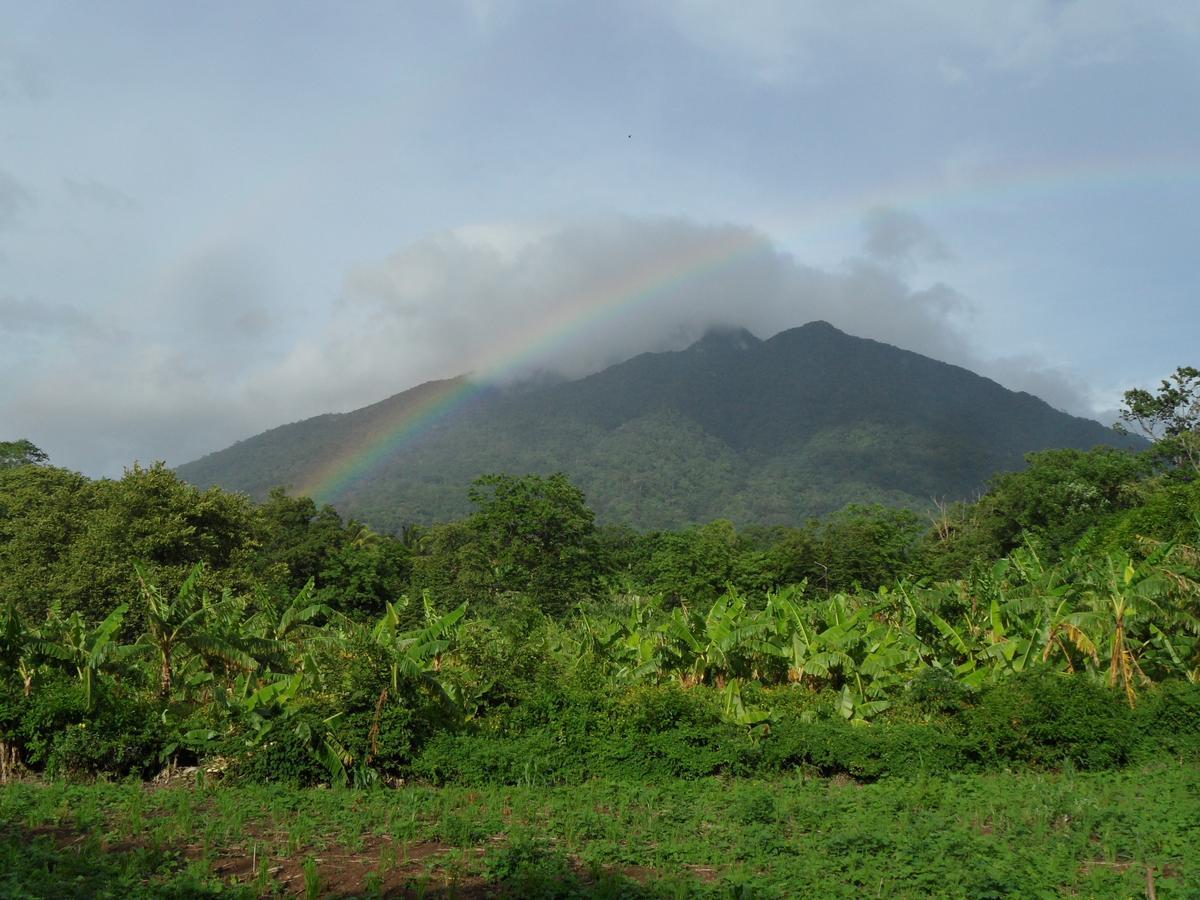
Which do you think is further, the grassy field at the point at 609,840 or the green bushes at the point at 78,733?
the green bushes at the point at 78,733

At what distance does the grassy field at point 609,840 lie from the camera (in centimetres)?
723

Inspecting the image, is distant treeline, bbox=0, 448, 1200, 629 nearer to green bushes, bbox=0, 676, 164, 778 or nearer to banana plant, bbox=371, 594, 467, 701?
banana plant, bbox=371, 594, 467, 701

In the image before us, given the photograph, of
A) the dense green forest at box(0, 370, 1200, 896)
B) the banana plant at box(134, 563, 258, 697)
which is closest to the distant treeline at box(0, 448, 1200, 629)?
the dense green forest at box(0, 370, 1200, 896)

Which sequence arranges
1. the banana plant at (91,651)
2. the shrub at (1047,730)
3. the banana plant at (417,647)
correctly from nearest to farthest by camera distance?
the banana plant at (91,651), the banana plant at (417,647), the shrub at (1047,730)

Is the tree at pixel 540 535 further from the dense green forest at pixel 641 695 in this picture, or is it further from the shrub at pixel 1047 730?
the shrub at pixel 1047 730

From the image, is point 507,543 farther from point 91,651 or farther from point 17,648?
point 17,648

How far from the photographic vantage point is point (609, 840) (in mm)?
8797

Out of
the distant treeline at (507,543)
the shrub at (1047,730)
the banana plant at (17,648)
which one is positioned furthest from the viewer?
the distant treeline at (507,543)

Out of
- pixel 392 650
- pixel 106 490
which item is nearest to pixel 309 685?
pixel 392 650

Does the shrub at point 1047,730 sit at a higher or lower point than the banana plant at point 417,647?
lower

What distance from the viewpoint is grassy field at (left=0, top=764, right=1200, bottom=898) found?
7.23m

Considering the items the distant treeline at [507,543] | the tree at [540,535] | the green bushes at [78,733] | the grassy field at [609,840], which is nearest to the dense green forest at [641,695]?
the green bushes at [78,733]

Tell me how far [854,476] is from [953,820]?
529 feet

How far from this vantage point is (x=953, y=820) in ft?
31.1
